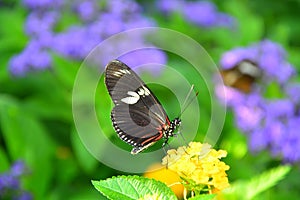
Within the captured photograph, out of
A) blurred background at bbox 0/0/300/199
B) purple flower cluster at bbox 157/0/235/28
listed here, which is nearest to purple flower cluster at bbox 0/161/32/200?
blurred background at bbox 0/0/300/199

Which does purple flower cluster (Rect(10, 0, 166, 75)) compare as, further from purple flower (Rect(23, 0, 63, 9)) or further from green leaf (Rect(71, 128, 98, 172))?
green leaf (Rect(71, 128, 98, 172))

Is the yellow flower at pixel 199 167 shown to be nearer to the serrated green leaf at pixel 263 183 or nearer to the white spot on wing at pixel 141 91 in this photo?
the white spot on wing at pixel 141 91

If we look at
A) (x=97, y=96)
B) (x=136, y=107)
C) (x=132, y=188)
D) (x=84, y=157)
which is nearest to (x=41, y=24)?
(x=97, y=96)

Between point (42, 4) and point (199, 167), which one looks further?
point (42, 4)

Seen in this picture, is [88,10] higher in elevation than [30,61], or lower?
higher

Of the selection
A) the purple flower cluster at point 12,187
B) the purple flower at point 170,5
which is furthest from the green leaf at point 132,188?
the purple flower at point 170,5

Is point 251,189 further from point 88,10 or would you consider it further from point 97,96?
point 88,10
